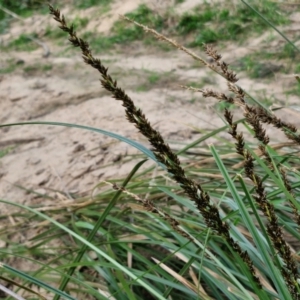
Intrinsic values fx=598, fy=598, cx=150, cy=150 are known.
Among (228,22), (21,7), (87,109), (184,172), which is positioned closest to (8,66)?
(87,109)

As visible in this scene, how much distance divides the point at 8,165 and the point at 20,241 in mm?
785

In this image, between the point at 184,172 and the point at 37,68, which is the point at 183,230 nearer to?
the point at 184,172

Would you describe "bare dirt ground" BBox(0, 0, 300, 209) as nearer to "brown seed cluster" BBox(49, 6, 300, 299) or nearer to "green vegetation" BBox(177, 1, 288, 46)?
"green vegetation" BBox(177, 1, 288, 46)

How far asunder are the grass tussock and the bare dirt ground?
13.7 inches

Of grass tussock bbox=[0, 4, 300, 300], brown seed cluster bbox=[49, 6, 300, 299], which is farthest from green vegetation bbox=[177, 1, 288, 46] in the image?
brown seed cluster bbox=[49, 6, 300, 299]

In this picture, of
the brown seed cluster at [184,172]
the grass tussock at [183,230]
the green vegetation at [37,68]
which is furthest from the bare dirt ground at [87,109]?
the brown seed cluster at [184,172]

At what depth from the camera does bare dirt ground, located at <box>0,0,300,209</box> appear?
8.26ft

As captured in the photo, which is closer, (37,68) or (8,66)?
(37,68)

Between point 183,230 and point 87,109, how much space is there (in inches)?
89.1

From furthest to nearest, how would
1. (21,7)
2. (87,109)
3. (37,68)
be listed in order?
(21,7), (37,68), (87,109)

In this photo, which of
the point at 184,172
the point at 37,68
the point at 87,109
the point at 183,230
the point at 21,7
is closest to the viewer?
the point at 184,172

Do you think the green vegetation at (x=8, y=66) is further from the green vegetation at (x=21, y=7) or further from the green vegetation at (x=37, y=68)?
the green vegetation at (x=21, y=7)

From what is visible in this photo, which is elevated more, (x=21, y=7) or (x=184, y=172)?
(x=21, y=7)

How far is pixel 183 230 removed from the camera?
95 cm
